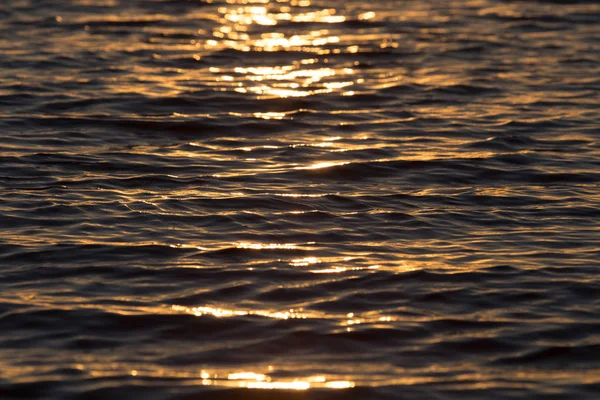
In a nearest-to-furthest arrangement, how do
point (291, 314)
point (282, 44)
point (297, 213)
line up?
point (291, 314) < point (297, 213) < point (282, 44)

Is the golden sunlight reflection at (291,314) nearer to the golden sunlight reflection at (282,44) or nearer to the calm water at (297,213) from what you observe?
the calm water at (297,213)

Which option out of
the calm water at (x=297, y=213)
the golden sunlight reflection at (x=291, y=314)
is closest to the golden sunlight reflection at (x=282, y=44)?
the calm water at (x=297, y=213)

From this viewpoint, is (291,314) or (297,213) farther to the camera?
(297,213)

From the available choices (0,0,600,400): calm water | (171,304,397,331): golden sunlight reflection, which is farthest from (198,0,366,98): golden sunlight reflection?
(171,304,397,331): golden sunlight reflection

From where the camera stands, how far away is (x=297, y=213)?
9062mm

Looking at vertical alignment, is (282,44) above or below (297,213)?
above

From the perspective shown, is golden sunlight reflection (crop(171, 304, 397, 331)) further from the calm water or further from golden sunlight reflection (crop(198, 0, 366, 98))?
golden sunlight reflection (crop(198, 0, 366, 98))

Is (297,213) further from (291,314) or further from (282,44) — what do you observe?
(282,44)

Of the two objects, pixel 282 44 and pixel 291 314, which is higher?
pixel 282 44

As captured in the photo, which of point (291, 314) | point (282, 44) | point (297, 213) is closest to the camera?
point (291, 314)

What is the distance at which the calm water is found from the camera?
653 cm

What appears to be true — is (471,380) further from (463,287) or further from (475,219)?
(475,219)

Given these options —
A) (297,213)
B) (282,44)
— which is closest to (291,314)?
(297,213)

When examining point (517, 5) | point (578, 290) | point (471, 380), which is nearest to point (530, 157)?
point (578, 290)
